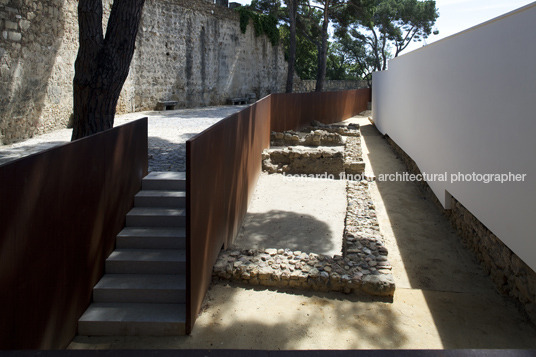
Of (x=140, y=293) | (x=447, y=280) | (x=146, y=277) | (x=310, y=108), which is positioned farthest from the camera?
(x=310, y=108)

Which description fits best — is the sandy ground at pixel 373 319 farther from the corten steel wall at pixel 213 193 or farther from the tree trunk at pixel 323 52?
the tree trunk at pixel 323 52

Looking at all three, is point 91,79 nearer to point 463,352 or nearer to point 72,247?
point 72,247

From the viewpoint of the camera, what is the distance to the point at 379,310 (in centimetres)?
442

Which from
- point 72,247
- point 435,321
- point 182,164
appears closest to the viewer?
point 72,247

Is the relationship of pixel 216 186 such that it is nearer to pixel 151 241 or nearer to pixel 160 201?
pixel 151 241

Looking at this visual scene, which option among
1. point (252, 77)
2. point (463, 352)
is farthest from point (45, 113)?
point (252, 77)

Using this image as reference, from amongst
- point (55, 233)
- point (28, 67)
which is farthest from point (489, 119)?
point (28, 67)

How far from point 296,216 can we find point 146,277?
3.07 metres

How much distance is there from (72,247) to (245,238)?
9.35ft

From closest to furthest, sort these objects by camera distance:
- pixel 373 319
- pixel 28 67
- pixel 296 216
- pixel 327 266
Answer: pixel 373 319, pixel 327 266, pixel 296 216, pixel 28 67

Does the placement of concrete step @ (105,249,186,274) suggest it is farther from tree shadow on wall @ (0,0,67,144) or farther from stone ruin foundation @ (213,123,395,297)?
tree shadow on wall @ (0,0,67,144)

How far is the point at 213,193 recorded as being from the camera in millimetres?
4676

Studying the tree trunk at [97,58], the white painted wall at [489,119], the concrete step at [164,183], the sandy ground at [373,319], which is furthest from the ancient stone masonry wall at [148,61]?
the white painted wall at [489,119]

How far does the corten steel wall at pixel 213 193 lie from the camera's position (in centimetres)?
386
